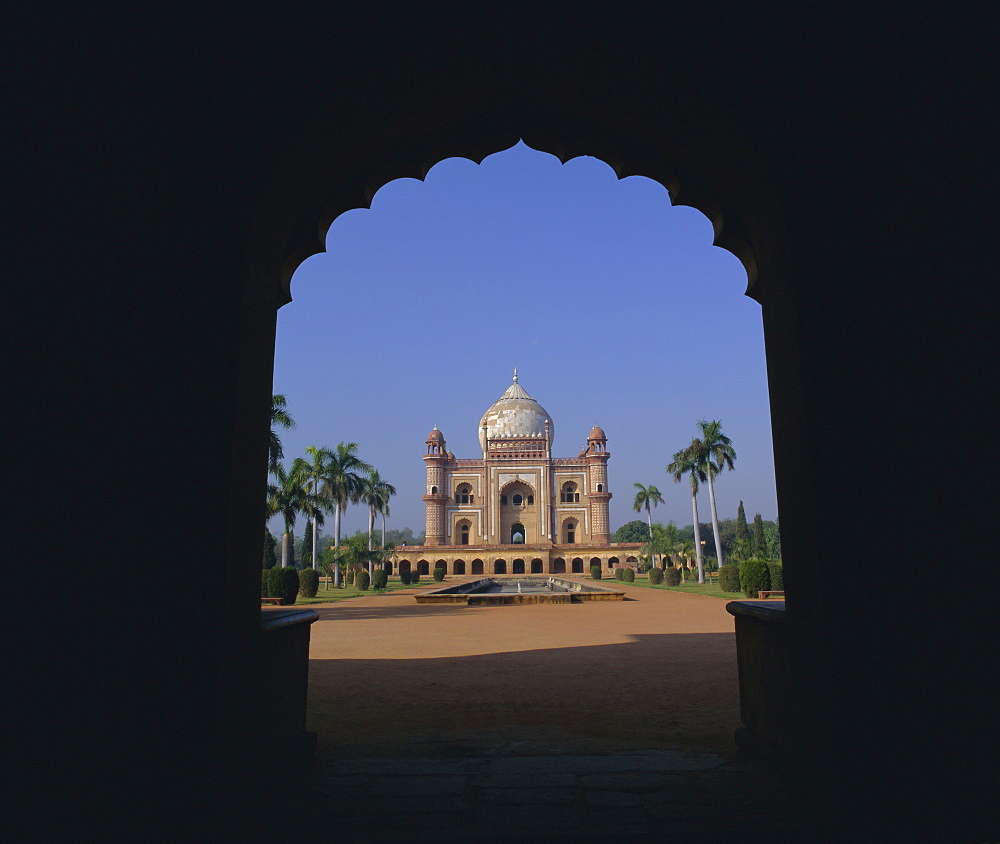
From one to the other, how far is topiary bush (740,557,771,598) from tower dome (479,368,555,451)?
3153 cm

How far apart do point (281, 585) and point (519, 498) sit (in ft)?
106

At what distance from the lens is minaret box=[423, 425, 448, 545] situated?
4653 cm

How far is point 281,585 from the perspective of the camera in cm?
1764

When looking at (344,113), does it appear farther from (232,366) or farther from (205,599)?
(205,599)

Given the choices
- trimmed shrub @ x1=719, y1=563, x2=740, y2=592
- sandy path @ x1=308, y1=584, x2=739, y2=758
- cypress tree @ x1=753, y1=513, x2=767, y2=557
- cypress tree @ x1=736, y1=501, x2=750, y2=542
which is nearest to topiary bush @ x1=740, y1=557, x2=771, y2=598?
trimmed shrub @ x1=719, y1=563, x2=740, y2=592

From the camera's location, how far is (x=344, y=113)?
2955mm

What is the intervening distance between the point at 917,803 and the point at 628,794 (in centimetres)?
102

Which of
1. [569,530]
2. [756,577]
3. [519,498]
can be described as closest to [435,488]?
[519,498]

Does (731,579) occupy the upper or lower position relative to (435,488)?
lower

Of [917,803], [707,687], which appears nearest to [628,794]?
[917,803]

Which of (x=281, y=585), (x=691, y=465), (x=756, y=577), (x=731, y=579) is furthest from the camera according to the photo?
(x=691, y=465)

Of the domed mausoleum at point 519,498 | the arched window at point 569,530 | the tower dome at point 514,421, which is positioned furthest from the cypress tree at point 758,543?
the tower dome at point 514,421

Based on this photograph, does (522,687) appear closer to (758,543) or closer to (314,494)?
(314,494)

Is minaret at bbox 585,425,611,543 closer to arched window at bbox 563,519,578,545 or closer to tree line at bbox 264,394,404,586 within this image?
arched window at bbox 563,519,578,545
